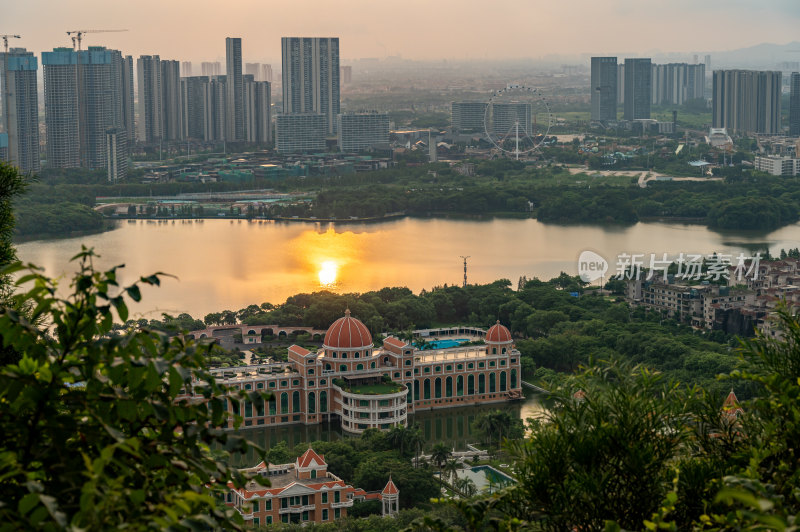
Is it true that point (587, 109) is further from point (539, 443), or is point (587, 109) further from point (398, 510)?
point (539, 443)

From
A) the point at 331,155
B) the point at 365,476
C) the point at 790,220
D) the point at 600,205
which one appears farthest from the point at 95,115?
the point at 365,476

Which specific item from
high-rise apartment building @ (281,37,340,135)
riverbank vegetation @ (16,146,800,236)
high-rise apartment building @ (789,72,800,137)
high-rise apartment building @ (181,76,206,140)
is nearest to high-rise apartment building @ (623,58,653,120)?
high-rise apartment building @ (789,72,800,137)

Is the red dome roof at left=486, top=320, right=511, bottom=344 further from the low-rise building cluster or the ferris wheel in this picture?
the ferris wheel

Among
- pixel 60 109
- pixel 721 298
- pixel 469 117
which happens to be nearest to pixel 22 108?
pixel 60 109

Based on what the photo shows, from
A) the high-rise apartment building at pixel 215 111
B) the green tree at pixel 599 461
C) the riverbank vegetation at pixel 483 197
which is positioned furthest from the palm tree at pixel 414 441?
the high-rise apartment building at pixel 215 111

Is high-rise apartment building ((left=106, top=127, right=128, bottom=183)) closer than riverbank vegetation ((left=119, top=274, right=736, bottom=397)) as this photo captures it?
No

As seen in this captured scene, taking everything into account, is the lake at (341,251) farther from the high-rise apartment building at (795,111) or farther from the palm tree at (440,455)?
the high-rise apartment building at (795,111)
